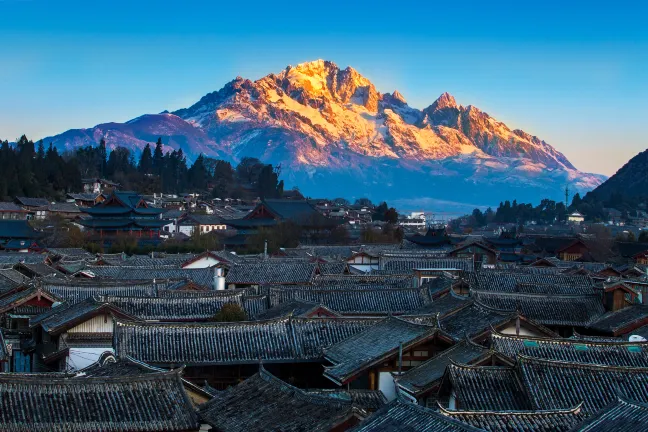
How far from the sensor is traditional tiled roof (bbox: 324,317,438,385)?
2142 cm

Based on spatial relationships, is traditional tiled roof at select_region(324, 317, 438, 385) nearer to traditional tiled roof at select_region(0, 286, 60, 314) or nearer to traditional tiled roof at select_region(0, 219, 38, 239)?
traditional tiled roof at select_region(0, 286, 60, 314)

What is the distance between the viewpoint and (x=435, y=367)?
20281mm

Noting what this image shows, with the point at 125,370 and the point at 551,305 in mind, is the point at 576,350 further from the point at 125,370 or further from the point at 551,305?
the point at 551,305

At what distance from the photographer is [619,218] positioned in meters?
143

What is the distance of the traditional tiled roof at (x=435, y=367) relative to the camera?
19344mm

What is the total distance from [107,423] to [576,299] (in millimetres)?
19870

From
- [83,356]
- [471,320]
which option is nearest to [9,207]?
[83,356]

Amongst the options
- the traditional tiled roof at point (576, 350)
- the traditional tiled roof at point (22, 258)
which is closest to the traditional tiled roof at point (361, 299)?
the traditional tiled roof at point (576, 350)

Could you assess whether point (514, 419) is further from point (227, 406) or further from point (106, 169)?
point (106, 169)

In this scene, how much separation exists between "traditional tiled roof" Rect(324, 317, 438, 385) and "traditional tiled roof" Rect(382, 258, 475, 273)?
23.3m


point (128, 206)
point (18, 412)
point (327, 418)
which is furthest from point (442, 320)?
point (128, 206)

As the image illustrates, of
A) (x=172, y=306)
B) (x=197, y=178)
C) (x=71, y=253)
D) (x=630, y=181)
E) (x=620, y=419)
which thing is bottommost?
(x=71, y=253)

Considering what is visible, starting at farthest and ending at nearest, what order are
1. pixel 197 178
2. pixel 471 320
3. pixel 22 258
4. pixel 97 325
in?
pixel 197 178 → pixel 22 258 → pixel 97 325 → pixel 471 320

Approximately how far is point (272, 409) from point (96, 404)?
10.8ft
